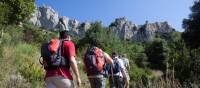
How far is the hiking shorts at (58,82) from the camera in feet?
25.0

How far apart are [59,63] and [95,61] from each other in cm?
261

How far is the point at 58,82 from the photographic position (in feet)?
25.1

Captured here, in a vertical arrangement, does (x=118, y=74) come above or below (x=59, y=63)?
below

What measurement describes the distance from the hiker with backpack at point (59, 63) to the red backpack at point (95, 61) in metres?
2.42

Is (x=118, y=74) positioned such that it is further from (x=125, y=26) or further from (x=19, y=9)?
(x=125, y=26)

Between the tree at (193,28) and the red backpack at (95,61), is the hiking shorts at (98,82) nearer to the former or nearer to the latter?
the red backpack at (95,61)

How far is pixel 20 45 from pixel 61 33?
12.7 m

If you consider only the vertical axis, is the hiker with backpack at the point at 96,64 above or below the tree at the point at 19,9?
below

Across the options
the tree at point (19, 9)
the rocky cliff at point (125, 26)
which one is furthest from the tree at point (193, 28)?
the rocky cliff at point (125, 26)

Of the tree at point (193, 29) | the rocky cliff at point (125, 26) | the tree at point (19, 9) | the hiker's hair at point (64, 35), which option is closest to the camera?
the hiker's hair at point (64, 35)

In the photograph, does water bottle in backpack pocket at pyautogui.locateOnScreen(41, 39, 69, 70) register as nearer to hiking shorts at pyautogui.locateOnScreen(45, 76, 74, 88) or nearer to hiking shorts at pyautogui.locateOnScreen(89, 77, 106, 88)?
hiking shorts at pyautogui.locateOnScreen(45, 76, 74, 88)

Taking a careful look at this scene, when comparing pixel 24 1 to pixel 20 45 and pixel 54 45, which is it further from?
pixel 54 45

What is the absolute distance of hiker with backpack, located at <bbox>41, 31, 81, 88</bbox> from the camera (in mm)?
7559

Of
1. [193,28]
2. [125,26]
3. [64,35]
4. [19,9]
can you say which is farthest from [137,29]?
[64,35]
